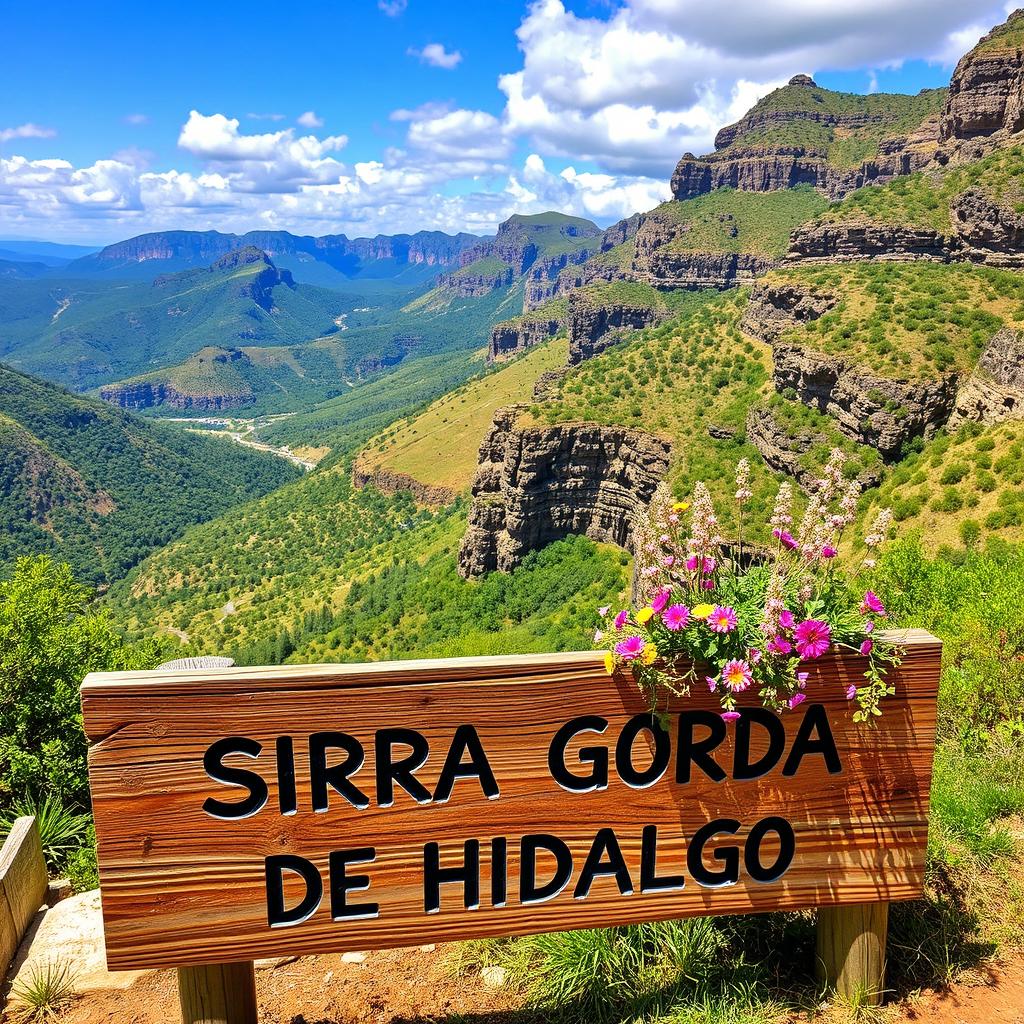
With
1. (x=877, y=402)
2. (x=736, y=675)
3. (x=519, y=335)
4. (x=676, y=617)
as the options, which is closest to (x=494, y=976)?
(x=736, y=675)

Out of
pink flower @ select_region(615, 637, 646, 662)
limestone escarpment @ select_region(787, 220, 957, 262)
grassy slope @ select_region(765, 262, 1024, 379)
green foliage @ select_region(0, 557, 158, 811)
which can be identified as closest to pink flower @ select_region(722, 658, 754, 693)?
pink flower @ select_region(615, 637, 646, 662)

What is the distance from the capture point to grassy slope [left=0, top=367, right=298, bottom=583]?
4350 inches

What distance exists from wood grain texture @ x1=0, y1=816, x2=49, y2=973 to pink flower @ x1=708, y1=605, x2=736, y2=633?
4.83 m

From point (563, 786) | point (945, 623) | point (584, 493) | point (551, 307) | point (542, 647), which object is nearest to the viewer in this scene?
point (563, 786)

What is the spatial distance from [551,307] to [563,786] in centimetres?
17426

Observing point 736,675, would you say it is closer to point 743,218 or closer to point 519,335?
point 743,218

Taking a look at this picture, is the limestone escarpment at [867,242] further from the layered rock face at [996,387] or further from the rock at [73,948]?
the rock at [73,948]

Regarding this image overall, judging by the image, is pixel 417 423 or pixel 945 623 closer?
pixel 945 623

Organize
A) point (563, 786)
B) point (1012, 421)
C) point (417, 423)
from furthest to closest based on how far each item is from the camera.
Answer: point (417, 423) → point (1012, 421) → point (563, 786)

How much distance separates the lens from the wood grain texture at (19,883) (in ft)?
14.9

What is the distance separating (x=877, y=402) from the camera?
109ft

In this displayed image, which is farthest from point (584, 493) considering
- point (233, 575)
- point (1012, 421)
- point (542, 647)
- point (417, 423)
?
point (417, 423)

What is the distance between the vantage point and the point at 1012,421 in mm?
28484

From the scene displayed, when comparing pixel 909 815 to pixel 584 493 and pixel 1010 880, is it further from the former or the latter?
pixel 584 493
